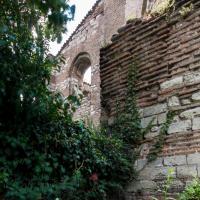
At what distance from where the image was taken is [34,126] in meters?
4.91

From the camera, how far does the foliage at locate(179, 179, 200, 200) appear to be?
463 cm

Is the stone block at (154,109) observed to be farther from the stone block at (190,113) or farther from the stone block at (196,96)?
the stone block at (196,96)

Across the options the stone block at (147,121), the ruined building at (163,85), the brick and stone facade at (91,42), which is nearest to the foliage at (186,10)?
the ruined building at (163,85)

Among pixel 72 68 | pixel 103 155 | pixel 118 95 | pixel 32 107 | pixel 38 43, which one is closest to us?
pixel 32 107

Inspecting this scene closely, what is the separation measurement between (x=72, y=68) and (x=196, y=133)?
9.41 meters

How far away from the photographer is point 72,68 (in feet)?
46.5

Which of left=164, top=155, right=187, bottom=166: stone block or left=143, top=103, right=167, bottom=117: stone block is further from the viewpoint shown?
left=143, top=103, right=167, bottom=117: stone block

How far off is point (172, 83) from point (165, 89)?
157mm

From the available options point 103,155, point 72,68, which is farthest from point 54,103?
point 72,68

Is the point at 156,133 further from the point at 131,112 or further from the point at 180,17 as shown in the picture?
the point at 180,17

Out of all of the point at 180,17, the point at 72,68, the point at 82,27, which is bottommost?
the point at 180,17

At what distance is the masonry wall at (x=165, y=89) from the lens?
5.33 meters

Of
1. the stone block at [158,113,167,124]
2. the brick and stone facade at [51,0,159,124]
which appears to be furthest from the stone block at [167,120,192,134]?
the brick and stone facade at [51,0,159,124]

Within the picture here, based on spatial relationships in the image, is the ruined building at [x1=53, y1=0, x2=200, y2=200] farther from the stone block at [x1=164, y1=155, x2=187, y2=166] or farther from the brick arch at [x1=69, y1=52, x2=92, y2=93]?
the brick arch at [x1=69, y1=52, x2=92, y2=93]
